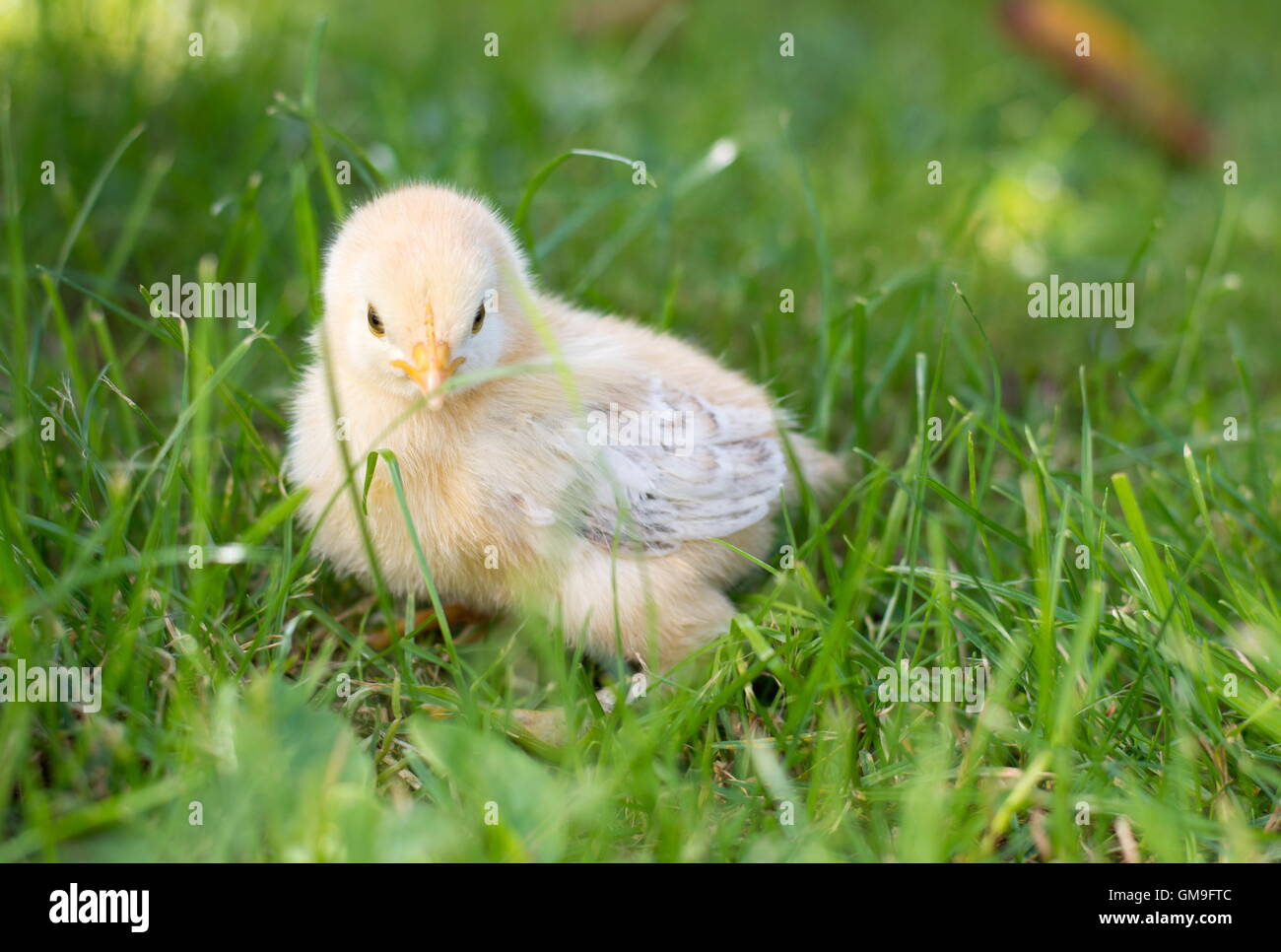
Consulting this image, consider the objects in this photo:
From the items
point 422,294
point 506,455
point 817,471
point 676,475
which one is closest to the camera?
point 422,294

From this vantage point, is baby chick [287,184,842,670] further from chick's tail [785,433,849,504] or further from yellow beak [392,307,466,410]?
chick's tail [785,433,849,504]

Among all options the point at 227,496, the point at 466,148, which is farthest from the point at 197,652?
the point at 466,148

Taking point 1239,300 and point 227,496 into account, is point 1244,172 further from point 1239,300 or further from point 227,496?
point 227,496

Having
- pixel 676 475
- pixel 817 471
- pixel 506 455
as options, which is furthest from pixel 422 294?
pixel 817 471

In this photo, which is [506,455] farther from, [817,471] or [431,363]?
[817,471]

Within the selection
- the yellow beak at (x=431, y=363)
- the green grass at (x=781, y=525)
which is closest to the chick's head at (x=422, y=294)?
the yellow beak at (x=431, y=363)

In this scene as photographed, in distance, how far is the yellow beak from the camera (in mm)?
2201

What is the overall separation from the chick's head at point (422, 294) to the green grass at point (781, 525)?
0.29m

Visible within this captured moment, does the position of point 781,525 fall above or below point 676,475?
below

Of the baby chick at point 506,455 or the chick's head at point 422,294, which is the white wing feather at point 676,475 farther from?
the chick's head at point 422,294

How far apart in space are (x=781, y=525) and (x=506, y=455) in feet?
3.04

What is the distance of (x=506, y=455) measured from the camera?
2.43 meters

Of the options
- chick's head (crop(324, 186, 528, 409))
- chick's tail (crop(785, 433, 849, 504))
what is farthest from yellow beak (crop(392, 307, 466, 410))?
chick's tail (crop(785, 433, 849, 504))
